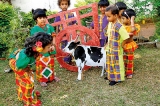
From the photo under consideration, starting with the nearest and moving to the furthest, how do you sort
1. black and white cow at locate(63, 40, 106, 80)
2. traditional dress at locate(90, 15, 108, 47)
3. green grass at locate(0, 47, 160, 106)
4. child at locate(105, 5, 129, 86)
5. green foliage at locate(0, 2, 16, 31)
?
green grass at locate(0, 47, 160, 106)
child at locate(105, 5, 129, 86)
black and white cow at locate(63, 40, 106, 80)
traditional dress at locate(90, 15, 108, 47)
green foliage at locate(0, 2, 16, 31)

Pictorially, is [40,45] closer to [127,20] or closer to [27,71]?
[27,71]

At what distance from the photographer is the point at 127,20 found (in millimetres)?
4539

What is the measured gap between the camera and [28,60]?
3383 millimetres

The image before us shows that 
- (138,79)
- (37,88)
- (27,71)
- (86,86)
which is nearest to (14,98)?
(37,88)

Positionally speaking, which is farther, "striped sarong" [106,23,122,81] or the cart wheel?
the cart wheel

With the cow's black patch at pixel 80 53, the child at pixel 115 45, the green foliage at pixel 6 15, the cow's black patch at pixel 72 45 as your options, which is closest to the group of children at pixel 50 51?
the child at pixel 115 45

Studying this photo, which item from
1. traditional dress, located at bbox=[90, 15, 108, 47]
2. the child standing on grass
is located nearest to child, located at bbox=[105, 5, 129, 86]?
traditional dress, located at bbox=[90, 15, 108, 47]

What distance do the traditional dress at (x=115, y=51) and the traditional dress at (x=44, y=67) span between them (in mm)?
1076

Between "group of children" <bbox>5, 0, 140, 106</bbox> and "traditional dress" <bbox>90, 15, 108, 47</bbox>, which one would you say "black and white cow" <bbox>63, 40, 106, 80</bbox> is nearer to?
"group of children" <bbox>5, 0, 140, 106</bbox>

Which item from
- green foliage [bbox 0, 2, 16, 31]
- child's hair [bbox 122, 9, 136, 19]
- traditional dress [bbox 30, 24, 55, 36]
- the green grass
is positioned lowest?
the green grass

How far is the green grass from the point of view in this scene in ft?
12.9

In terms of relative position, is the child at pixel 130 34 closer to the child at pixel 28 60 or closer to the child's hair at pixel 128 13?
the child's hair at pixel 128 13

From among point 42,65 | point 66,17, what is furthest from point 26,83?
point 66,17

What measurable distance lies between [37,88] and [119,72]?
5.05 ft
